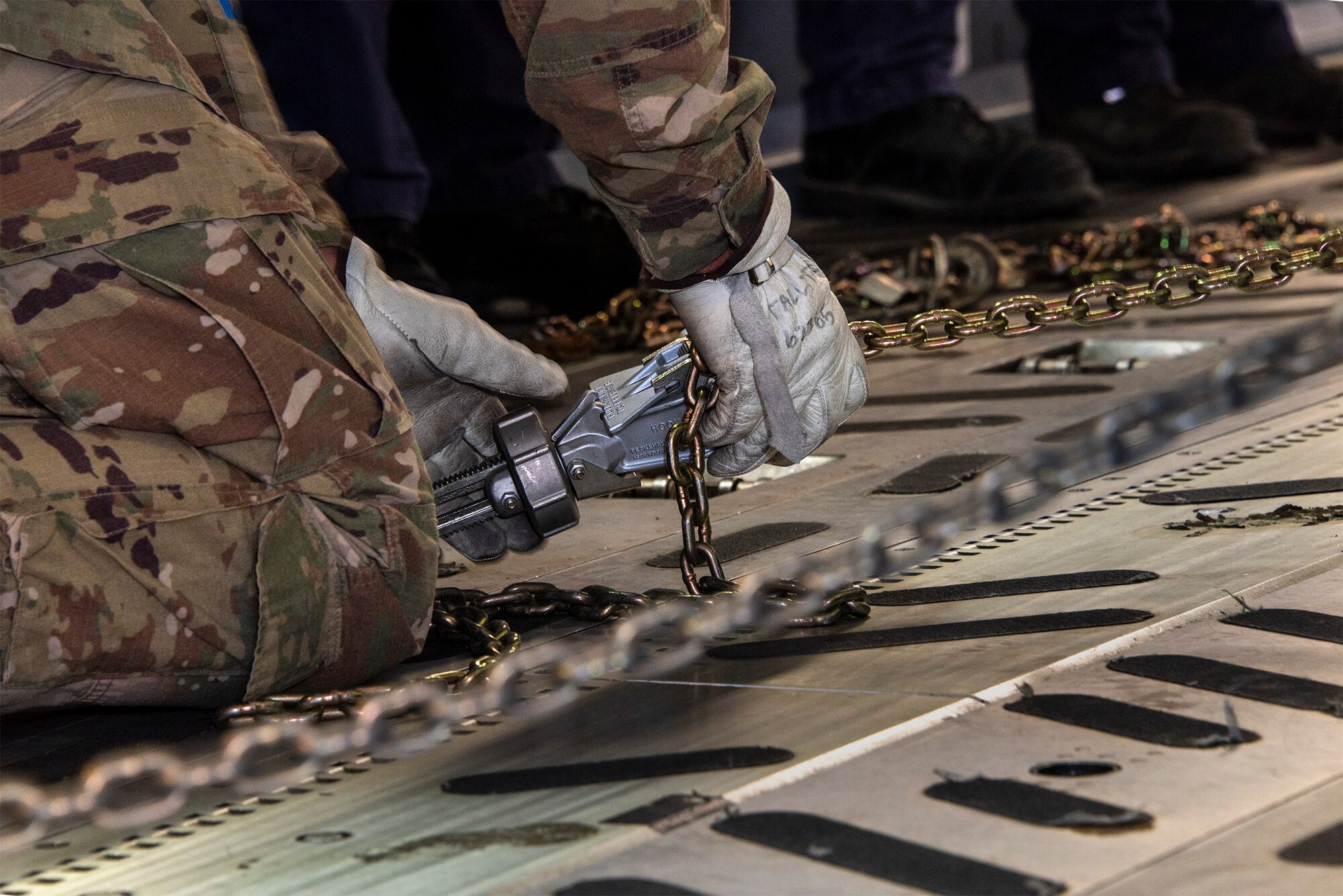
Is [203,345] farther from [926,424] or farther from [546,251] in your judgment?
[546,251]

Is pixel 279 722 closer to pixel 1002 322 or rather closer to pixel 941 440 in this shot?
pixel 1002 322

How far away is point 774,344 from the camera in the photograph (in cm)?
169

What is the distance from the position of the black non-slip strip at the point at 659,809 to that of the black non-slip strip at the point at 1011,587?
0.58m

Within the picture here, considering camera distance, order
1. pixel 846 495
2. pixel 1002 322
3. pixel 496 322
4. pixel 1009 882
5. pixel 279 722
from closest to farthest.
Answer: pixel 1009 882 < pixel 279 722 < pixel 1002 322 < pixel 846 495 < pixel 496 322

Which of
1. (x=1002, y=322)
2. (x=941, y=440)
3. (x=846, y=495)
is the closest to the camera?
(x=1002, y=322)

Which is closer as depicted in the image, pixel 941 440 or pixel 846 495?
pixel 846 495

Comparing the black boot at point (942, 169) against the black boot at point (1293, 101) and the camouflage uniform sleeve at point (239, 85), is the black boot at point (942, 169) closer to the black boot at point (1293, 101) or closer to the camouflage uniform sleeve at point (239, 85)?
the black boot at point (1293, 101)

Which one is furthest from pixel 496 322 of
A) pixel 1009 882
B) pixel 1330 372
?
pixel 1009 882

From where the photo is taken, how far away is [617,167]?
162 centimetres

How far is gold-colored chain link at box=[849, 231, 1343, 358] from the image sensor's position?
1.76m

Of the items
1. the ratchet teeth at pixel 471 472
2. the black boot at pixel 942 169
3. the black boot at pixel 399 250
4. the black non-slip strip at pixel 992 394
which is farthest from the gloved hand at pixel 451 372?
the black boot at pixel 942 169

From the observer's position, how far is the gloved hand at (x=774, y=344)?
5.55 ft

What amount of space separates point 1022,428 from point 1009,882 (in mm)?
1591

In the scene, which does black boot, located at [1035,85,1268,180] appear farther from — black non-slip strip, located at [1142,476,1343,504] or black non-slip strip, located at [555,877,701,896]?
black non-slip strip, located at [555,877,701,896]
